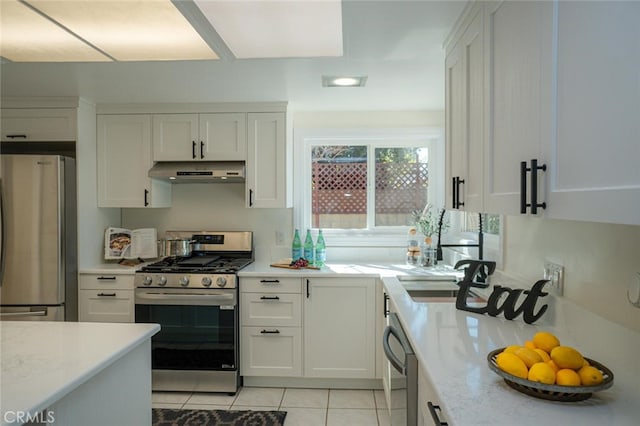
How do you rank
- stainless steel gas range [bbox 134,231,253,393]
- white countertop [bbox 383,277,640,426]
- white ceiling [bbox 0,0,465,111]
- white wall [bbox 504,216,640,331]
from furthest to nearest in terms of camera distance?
stainless steel gas range [bbox 134,231,253,393], white ceiling [bbox 0,0,465,111], white wall [bbox 504,216,640,331], white countertop [bbox 383,277,640,426]

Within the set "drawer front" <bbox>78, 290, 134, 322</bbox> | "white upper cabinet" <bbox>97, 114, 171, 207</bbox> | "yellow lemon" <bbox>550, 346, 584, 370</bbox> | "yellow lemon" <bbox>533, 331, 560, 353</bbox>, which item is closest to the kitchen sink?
"yellow lemon" <bbox>533, 331, 560, 353</bbox>

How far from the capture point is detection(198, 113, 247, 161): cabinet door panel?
322 centimetres

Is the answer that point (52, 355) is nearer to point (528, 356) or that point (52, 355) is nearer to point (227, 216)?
point (528, 356)

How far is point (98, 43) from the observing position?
1.96 metres

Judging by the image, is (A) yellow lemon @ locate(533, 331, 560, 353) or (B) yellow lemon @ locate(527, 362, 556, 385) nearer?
(B) yellow lemon @ locate(527, 362, 556, 385)

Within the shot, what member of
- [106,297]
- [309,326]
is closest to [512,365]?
[309,326]

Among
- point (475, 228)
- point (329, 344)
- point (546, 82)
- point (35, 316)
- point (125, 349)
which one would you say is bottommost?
point (329, 344)

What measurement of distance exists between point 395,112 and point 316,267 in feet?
4.98

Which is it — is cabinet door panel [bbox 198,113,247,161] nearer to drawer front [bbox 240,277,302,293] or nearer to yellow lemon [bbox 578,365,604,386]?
drawer front [bbox 240,277,302,293]

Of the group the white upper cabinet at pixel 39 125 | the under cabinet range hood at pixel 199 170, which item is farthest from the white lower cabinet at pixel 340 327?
the white upper cabinet at pixel 39 125

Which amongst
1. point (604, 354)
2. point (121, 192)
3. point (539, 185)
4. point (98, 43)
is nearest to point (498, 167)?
point (539, 185)

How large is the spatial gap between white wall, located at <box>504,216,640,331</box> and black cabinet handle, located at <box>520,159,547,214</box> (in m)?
0.35

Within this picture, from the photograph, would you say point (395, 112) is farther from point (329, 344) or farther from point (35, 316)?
point (35, 316)

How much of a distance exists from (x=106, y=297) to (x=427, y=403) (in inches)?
104
